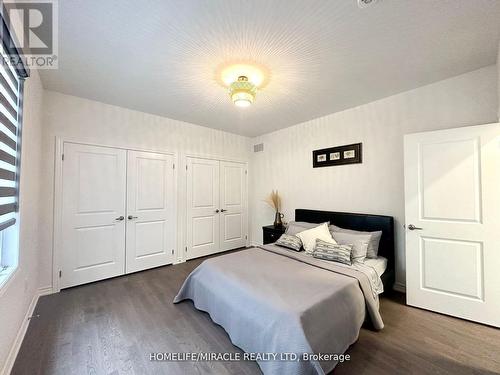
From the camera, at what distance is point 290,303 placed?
1.55 m

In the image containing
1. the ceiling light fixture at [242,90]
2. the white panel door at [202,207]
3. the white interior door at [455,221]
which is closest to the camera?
the white interior door at [455,221]

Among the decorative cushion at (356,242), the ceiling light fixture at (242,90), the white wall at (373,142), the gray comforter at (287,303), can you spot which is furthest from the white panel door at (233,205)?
the decorative cushion at (356,242)

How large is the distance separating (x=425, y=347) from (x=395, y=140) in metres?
2.29

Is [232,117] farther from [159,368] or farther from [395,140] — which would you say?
[159,368]

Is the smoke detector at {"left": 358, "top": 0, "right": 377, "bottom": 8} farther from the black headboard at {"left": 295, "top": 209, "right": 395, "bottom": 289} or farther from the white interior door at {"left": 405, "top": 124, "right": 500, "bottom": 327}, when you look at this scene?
the black headboard at {"left": 295, "top": 209, "right": 395, "bottom": 289}

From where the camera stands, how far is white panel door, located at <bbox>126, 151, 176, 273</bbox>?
129 inches

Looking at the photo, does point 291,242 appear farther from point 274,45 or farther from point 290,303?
point 274,45

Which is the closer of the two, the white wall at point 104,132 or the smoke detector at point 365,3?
the smoke detector at point 365,3

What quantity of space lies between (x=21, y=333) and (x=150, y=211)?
1.89 metres

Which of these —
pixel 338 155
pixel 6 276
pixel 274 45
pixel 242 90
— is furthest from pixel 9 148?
pixel 338 155

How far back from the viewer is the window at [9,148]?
1.39 meters

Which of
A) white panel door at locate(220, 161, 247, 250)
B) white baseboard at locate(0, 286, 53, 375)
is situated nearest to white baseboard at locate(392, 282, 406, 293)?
white panel door at locate(220, 161, 247, 250)

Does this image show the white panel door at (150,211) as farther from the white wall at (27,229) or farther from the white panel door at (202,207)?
the white wall at (27,229)

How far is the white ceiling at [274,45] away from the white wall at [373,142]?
195 millimetres
